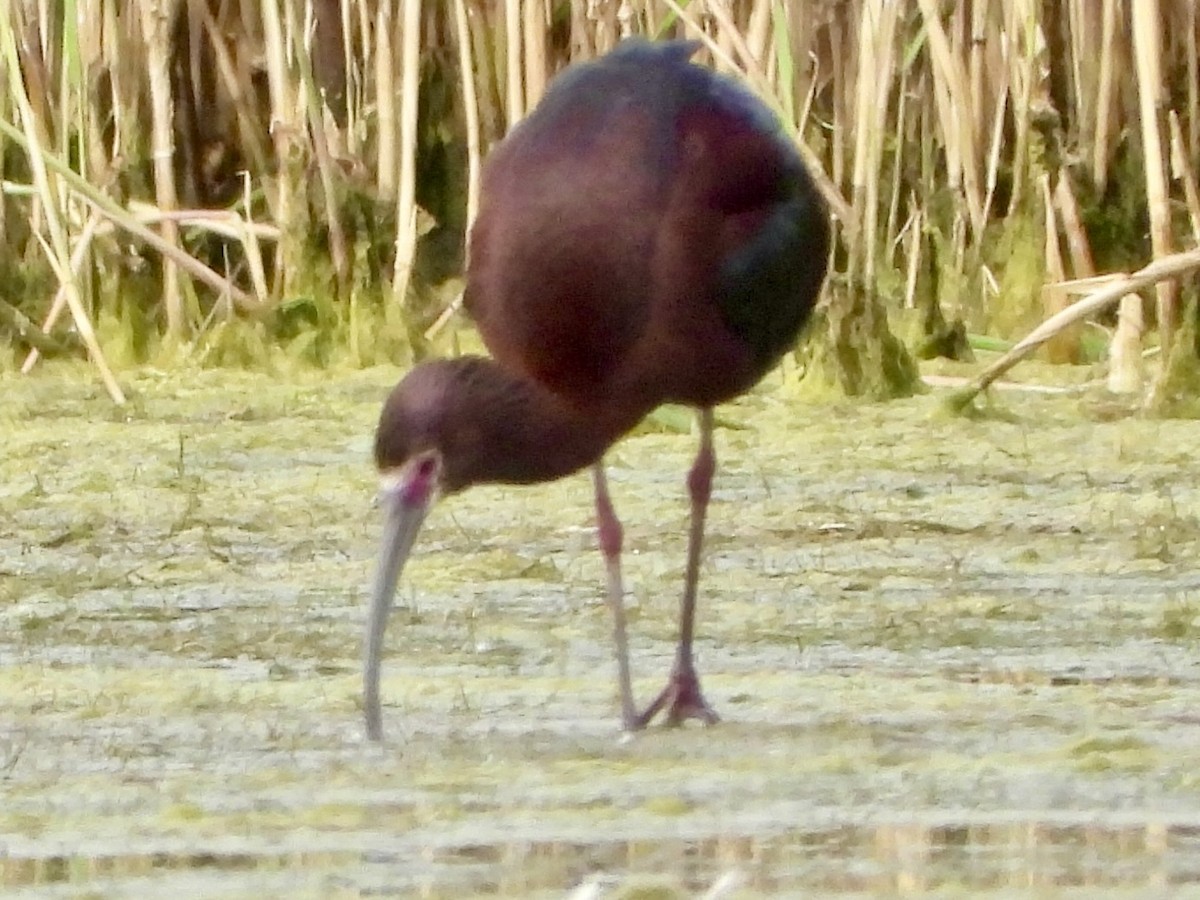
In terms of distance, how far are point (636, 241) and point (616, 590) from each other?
40 cm

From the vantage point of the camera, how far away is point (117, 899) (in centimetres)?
210

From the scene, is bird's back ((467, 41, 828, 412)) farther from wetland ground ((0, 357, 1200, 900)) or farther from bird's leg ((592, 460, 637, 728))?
wetland ground ((0, 357, 1200, 900))

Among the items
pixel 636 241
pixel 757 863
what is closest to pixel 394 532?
pixel 636 241

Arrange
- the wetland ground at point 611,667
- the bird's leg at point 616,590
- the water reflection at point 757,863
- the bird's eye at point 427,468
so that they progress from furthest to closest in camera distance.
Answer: the bird's eye at point 427,468 → the bird's leg at point 616,590 → the wetland ground at point 611,667 → the water reflection at point 757,863

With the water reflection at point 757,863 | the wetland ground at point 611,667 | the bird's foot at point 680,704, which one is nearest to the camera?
the water reflection at point 757,863

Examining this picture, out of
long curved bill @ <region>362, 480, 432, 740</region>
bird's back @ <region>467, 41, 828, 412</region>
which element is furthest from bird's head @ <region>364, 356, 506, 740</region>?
bird's back @ <region>467, 41, 828, 412</region>

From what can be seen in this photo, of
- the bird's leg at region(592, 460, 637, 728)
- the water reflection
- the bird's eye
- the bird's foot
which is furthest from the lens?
the bird's eye

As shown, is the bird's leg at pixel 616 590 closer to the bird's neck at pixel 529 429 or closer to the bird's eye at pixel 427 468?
the bird's neck at pixel 529 429

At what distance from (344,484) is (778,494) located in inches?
27.0

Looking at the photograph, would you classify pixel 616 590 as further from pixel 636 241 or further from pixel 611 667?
pixel 636 241

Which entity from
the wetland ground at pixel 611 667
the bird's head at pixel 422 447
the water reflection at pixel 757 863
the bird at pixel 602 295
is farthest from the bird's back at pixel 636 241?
the water reflection at pixel 757 863

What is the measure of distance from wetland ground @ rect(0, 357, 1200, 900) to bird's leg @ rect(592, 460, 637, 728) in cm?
3

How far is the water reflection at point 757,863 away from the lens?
2.11 m

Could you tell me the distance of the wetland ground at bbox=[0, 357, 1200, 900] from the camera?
Result: 225cm
